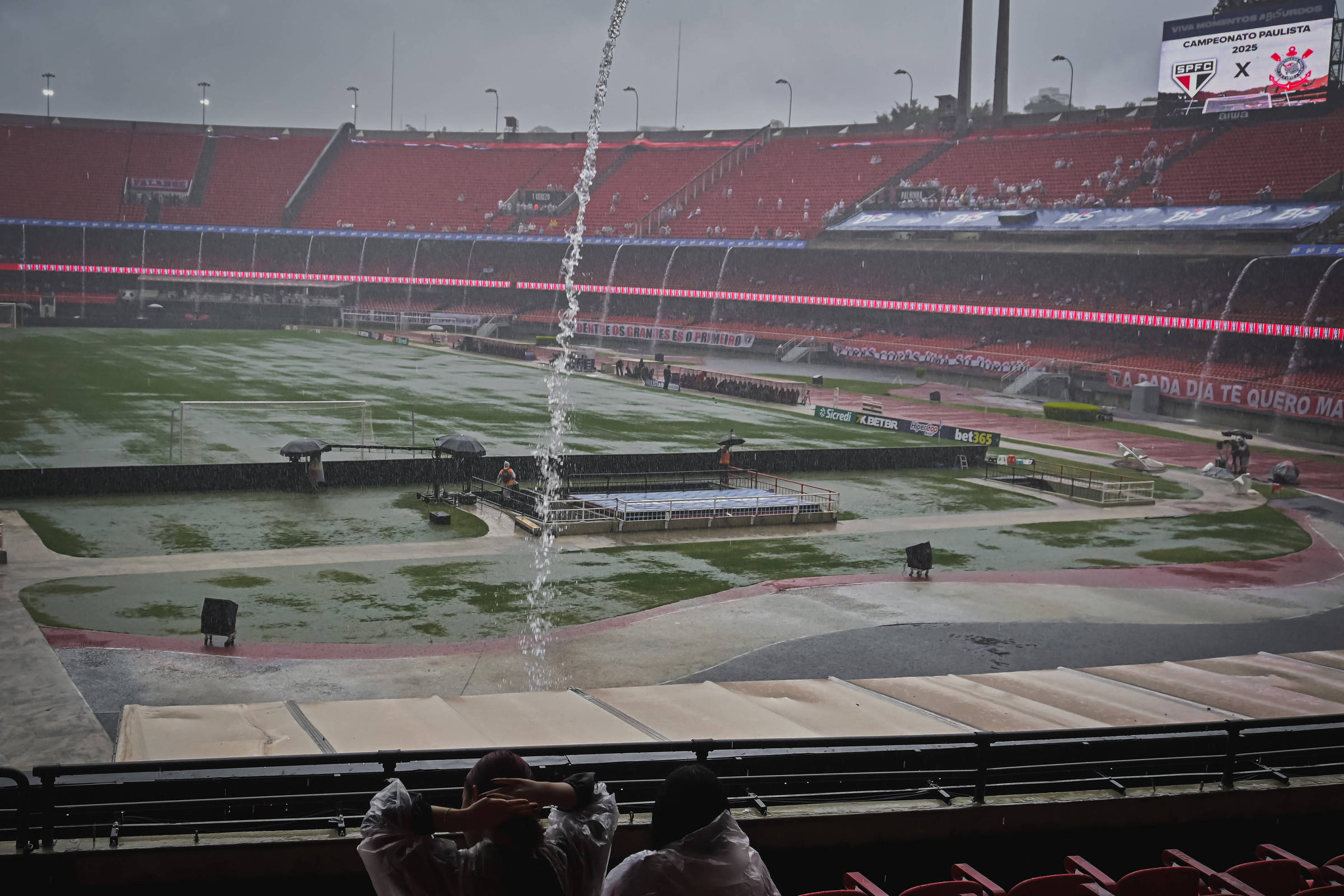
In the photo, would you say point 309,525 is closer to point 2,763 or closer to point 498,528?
point 498,528

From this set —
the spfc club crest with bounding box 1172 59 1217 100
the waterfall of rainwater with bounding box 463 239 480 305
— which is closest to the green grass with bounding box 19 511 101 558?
the spfc club crest with bounding box 1172 59 1217 100

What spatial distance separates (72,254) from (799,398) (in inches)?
2764

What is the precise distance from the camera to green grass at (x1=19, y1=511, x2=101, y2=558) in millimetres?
24266

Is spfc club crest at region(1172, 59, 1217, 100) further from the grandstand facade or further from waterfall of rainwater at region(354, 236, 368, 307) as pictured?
waterfall of rainwater at region(354, 236, 368, 307)

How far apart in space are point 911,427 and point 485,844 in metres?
46.3

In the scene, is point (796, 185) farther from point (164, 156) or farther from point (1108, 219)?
point (164, 156)

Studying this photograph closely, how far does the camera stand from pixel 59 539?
25.3 meters

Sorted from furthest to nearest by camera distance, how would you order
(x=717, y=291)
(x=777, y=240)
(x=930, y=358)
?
(x=717, y=291) → (x=777, y=240) → (x=930, y=358)

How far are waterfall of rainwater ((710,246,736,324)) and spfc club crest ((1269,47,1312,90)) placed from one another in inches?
1449

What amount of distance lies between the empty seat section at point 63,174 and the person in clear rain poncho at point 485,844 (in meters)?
107

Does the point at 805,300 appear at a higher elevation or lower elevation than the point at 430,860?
higher

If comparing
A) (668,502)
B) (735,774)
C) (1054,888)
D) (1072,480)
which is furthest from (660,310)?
(1054,888)

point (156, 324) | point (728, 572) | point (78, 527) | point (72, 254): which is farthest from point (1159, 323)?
point (72, 254)

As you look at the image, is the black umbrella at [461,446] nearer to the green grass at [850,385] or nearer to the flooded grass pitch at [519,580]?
the flooded grass pitch at [519,580]
